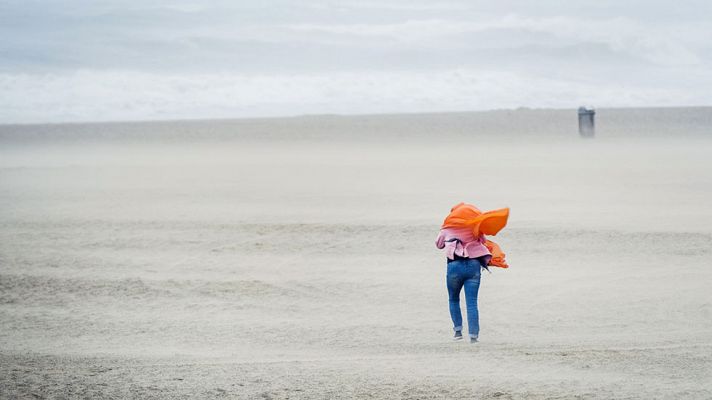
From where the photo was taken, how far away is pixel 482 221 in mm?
9000

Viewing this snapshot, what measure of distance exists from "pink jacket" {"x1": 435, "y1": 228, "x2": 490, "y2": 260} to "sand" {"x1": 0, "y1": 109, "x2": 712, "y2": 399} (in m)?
0.89

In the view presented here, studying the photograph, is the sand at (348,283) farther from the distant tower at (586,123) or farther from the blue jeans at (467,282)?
the distant tower at (586,123)

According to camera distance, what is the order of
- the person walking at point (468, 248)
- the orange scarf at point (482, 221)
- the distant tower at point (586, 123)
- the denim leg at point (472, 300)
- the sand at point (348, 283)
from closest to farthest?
the sand at point (348, 283) < the orange scarf at point (482, 221) < the person walking at point (468, 248) < the denim leg at point (472, 300) < the distant tower at point (586, 123)

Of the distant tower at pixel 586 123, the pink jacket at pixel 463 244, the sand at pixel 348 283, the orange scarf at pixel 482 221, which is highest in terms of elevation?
the distant tower at pixel 586 123

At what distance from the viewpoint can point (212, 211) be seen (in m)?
18.7

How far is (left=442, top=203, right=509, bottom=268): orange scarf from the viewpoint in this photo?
352 inches

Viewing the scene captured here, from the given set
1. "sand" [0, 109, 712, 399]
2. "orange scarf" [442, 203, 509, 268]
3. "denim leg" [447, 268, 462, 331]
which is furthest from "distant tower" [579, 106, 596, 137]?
"orange scarf" [442, 203, 509, 268]

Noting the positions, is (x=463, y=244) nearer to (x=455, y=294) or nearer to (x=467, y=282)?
(x=467, y=282)

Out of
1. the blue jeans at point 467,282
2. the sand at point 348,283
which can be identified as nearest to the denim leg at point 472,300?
the blue jeans at point 467,282

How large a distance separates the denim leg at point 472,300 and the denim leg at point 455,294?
0.09 m

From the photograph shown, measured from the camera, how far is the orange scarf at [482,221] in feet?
29.3

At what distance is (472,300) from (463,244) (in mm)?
536

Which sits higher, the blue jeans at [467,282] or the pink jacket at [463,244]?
the pink jacket at [463,244]

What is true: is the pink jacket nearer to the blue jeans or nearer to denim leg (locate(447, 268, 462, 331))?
the blue jeans
